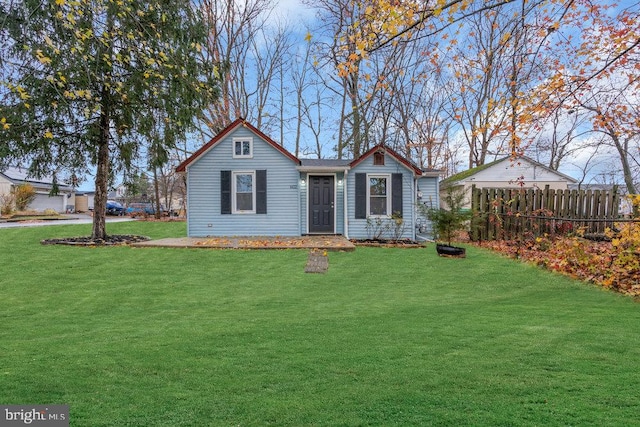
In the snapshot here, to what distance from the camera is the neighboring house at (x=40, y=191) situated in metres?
27.8

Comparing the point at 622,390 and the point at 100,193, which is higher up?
the point at 100,193

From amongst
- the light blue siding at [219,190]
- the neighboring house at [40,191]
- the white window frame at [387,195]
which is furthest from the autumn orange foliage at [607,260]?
the neighboring house at [40,191]

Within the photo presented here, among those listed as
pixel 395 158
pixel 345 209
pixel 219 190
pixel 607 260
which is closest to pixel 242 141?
pixel 219 190

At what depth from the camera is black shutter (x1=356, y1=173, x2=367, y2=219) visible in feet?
43.0

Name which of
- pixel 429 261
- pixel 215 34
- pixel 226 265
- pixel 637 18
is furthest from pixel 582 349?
pixel 215 34

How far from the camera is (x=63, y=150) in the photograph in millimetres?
11977

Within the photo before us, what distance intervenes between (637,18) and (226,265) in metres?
8.37

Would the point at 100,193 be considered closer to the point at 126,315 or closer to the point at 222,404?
the point at 126,315

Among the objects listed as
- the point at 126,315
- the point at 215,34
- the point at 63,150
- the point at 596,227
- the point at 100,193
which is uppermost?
the point at 215,34

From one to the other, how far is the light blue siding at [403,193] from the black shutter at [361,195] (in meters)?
0.12

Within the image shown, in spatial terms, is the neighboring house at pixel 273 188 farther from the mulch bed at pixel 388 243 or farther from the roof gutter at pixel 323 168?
the mulch bed at pixel 388 243

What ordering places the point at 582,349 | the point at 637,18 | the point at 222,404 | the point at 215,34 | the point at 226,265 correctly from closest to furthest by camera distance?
1. the point at 222,404
2. the point at 582,349
3. the point at 637,18
4. the point at 226,265
5. the point at 215,34

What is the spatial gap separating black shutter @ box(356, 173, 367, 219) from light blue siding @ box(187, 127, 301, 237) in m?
2.16

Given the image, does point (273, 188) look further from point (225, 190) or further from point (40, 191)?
point (40, 191)
